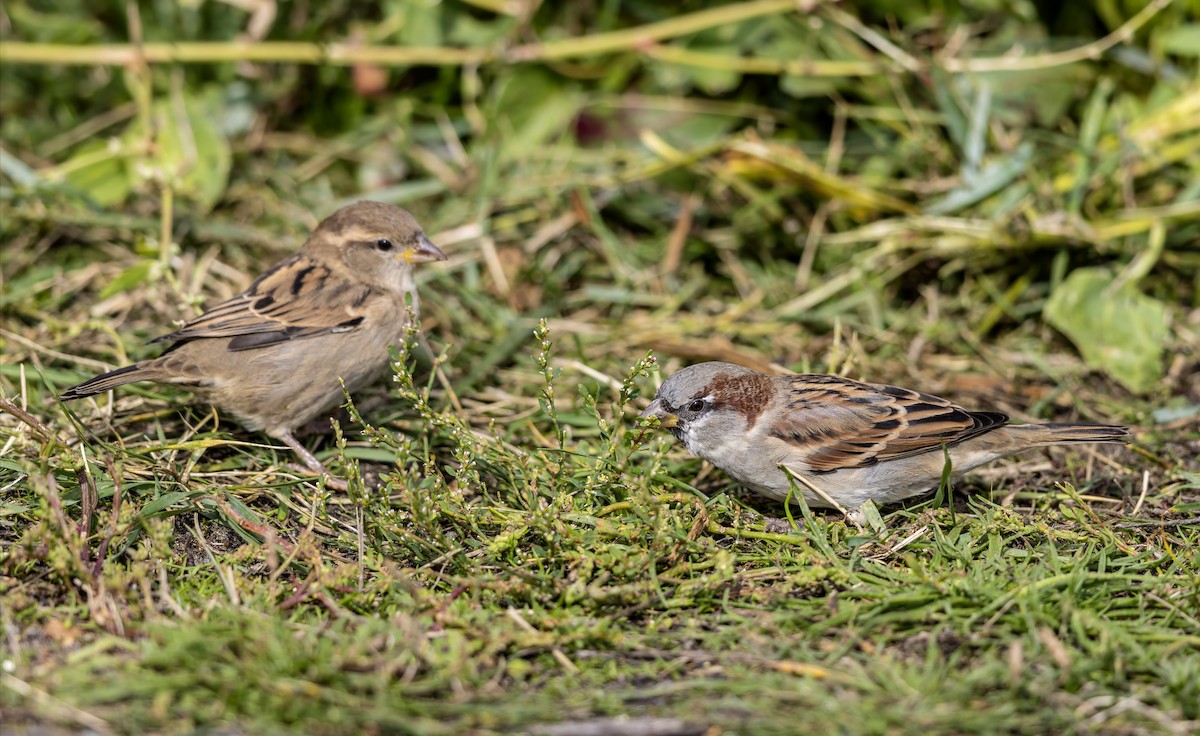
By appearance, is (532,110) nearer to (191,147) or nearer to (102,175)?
(191,147)

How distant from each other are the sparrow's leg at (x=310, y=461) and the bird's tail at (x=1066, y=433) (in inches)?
98.5

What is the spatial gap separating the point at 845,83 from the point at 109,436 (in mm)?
4043

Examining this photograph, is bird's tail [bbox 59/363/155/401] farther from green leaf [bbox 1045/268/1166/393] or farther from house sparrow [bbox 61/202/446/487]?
green leaf [bbox 1045/268/1166/393]

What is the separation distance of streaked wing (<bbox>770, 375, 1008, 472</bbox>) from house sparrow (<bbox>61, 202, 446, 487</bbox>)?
156 centimetres

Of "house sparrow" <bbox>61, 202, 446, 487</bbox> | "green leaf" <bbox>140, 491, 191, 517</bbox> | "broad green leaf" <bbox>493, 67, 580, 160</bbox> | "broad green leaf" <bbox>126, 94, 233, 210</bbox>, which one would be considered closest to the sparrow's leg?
"house sparrow" <bbox>61, 202, 446, 487</bbox>

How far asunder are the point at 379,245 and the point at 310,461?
1055 millimetres

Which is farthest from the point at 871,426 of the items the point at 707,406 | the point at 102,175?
the point at 102,175

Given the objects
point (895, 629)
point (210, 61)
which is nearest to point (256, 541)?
point (895, 629)

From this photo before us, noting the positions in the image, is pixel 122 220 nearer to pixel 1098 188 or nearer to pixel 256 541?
pixel 256 541

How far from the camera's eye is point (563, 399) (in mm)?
5004

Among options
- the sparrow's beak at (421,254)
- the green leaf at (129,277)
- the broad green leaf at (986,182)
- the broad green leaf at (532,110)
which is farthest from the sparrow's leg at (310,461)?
the broad green leaf at (986,182)

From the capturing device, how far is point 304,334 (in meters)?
4.59

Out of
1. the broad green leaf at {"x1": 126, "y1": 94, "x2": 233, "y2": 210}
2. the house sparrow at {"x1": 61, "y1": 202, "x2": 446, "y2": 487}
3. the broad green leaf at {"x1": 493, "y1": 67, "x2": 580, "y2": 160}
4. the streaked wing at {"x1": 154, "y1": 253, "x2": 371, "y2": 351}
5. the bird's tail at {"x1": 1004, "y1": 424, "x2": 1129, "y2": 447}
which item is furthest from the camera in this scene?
the broad green leaf at {"x1": 493, "y1": 67, "x2": 580, "y2": 160}

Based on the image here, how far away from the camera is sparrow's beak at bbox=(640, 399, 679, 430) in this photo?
4246 mm
